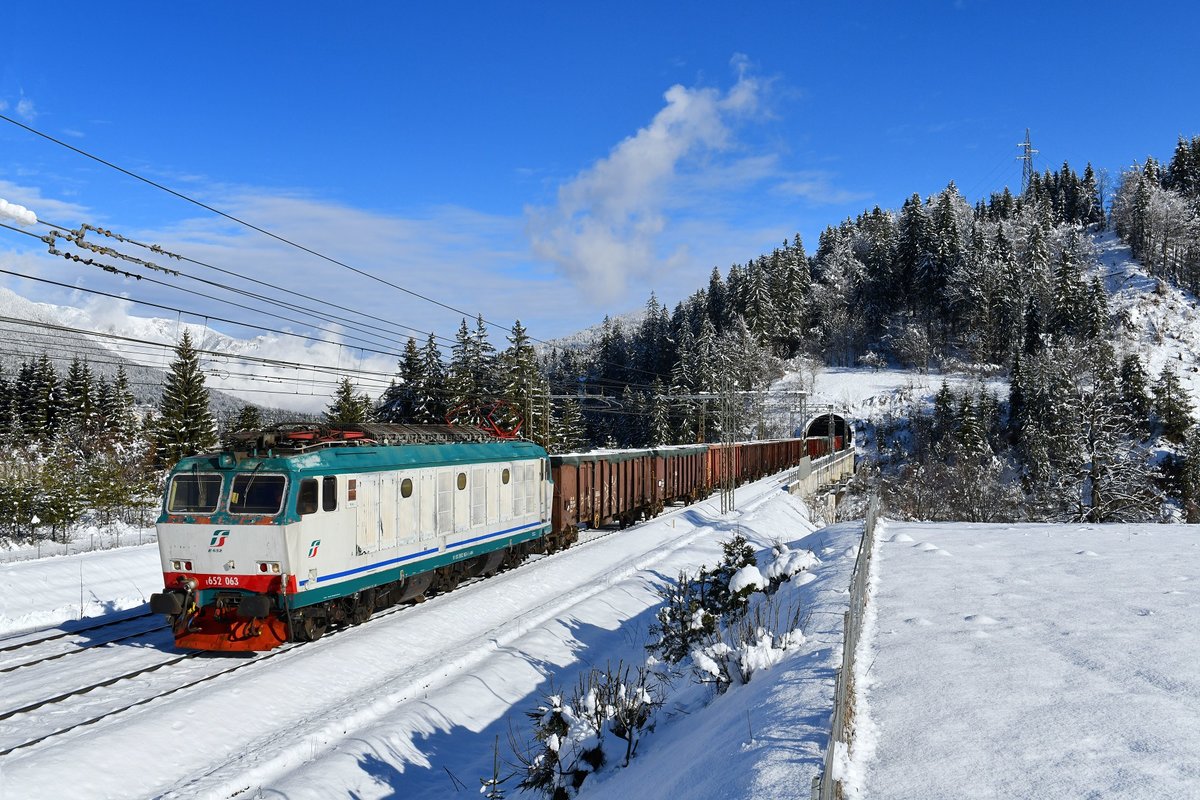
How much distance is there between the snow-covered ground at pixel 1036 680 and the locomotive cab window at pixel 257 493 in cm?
979

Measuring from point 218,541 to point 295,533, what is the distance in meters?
1.48

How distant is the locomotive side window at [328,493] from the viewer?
13.4 m

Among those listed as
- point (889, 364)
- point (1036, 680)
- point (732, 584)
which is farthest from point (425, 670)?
point (889, 364)

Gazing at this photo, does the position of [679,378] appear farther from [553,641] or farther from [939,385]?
[553,641]

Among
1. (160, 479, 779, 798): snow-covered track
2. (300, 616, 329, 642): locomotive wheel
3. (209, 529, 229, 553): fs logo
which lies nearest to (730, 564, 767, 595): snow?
(160, 479, 779, 798): snow-covered track

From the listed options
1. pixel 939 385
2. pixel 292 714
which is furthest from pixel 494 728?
pixel 939 385

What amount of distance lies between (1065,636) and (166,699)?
39.1 ft

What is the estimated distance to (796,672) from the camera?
7992 mm

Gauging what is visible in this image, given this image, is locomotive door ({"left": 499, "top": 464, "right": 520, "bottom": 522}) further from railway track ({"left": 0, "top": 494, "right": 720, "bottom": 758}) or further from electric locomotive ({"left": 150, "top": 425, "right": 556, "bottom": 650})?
railway track ({"left": 0, "top": 494, "right": 720, "bottom": 758})

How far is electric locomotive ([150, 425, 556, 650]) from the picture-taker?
12.8 meters

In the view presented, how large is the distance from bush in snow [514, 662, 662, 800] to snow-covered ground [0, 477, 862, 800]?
0.72ft

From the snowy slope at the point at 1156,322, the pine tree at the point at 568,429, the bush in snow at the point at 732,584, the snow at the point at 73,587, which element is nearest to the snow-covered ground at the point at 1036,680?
the bush in snow at the point at 732,584

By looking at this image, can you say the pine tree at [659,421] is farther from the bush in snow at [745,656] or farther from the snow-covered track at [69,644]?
the bush in snow at [745,656]

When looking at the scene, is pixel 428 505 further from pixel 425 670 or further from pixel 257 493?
pixel 425 670
